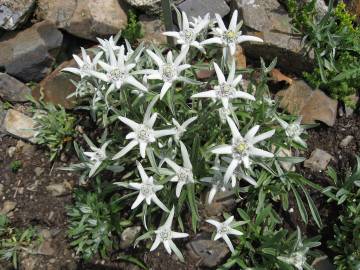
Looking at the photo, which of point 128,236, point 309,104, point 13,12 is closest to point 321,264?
point 309,104

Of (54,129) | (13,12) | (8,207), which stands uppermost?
(13,12)

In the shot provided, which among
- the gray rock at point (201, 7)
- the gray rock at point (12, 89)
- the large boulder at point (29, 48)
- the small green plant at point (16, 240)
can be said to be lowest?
the small green plant at point (16, 240)

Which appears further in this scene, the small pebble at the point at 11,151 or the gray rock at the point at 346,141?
the small pebble at the point at 11,151

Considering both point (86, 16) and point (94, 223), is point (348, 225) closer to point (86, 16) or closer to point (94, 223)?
point (94, 223)

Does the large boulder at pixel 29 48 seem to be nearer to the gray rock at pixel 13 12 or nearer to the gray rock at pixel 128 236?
the gray rock at pixel 13 12

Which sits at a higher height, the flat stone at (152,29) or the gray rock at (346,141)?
the flat stone at (152,29)

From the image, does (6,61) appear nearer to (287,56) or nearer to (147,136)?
(147,136)

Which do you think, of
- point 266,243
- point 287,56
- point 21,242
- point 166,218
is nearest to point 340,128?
point 287,56

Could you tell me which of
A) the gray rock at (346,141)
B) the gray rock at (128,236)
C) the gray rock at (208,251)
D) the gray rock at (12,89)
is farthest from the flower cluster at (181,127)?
the gray rock at (12,89)
